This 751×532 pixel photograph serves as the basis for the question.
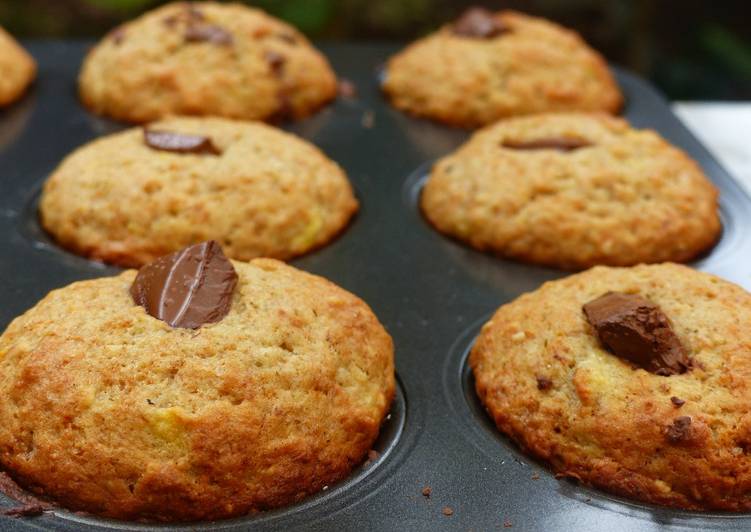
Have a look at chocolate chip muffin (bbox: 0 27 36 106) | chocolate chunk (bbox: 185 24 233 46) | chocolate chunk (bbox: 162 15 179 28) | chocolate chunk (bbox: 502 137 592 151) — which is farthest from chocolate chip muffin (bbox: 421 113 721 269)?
chocolate chip muffin (bbox: 0 27 36 106)

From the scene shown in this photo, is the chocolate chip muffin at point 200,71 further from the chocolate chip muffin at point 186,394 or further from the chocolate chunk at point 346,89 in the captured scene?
the chocolate chip muffin at point 186,394

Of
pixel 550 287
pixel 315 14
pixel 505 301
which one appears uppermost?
pixel 550 287

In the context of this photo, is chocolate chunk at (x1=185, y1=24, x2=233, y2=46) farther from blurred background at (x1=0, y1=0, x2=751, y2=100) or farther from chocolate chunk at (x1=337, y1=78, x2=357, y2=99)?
blurred background at (x1=0, y1=0, x2=751, y2=100)

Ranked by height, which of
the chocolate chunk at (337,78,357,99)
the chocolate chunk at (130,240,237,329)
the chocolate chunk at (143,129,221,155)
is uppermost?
the chocolate chunk at (130,240,237,329)

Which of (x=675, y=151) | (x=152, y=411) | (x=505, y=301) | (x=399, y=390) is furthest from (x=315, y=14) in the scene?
(x=152, y=411)

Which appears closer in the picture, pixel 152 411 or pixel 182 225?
pixel 152 411

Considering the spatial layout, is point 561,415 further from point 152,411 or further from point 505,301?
point 152,411
